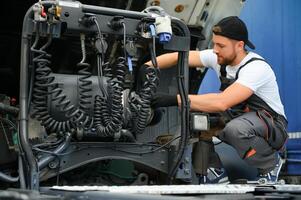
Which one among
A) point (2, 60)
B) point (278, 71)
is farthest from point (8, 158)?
point (278, 71)

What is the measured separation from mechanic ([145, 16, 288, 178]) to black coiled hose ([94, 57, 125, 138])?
1.38ft

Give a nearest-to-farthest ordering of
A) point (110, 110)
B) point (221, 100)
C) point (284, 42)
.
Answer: point (110, 110) < point (221, 100) < point (284, 42)

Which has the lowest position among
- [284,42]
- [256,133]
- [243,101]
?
[256,133]

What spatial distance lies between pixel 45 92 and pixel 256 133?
4.32 ft

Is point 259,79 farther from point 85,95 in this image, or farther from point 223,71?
point 85,95

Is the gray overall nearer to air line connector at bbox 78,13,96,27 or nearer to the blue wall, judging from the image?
air line connector at bbox 78,13,96,27

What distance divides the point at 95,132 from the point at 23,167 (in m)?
0.40

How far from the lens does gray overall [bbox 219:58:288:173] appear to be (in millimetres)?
3059

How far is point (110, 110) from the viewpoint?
257 cm

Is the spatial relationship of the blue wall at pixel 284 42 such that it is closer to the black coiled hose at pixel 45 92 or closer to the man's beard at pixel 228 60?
the man's beard at pixel 228 60

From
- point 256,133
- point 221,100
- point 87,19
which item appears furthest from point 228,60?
point 87,19

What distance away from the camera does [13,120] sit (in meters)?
2.98

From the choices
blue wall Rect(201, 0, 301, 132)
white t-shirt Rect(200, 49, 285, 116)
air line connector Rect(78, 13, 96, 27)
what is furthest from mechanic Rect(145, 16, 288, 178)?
blue wall Rect(201, 0, 301, 132)

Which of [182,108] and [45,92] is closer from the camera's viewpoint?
[45,92]
